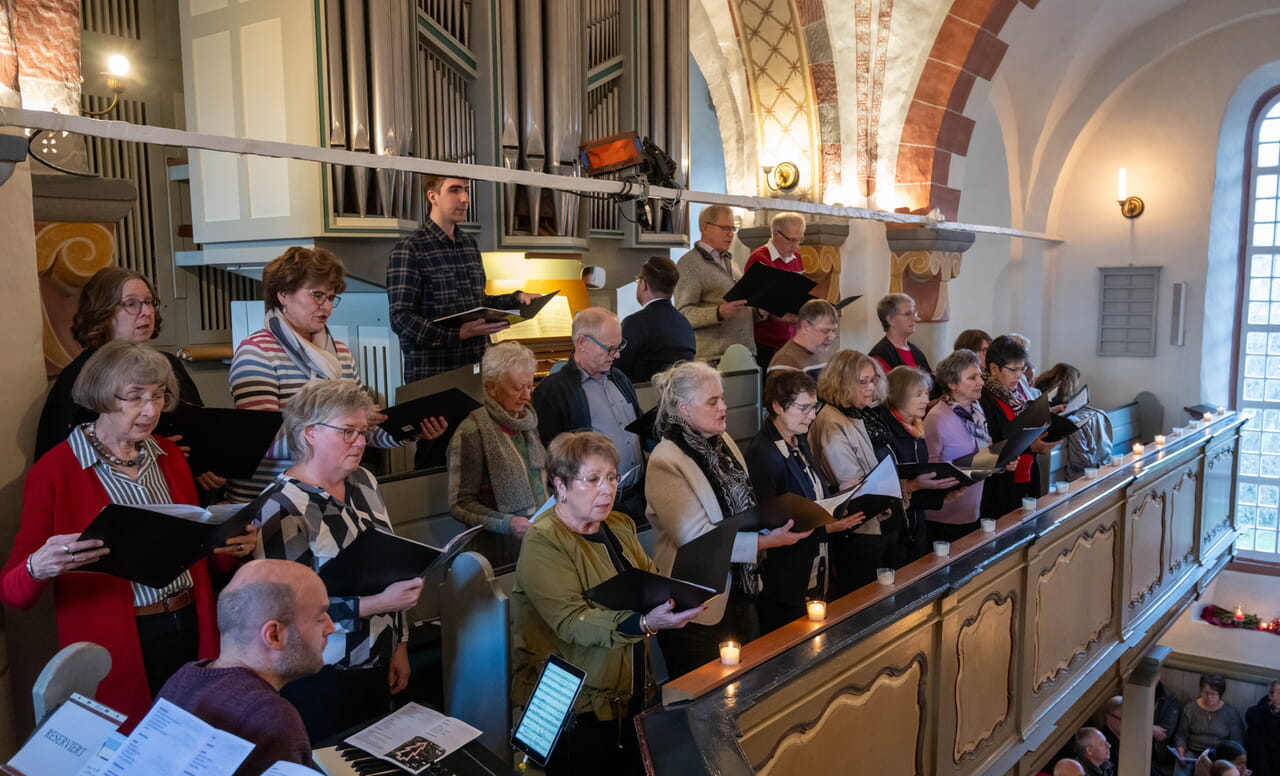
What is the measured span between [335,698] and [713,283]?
310cm

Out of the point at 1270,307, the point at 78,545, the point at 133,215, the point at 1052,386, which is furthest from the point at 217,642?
the point at 1270,307

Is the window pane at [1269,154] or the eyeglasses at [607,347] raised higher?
the window pane at [1269,154]

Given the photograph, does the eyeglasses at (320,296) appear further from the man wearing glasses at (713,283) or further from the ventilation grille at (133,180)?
the ventilation grille at (133,180)

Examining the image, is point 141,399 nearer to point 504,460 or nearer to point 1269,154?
point 504,460

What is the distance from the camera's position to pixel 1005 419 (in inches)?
190

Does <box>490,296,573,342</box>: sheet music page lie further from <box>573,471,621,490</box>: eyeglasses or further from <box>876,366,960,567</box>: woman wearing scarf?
<box>573,471,621,490</box>: eyeglasses

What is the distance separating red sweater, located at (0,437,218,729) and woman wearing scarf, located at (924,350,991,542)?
3.11 metres

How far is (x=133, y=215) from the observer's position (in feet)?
18.0

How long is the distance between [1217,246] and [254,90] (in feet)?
28.1

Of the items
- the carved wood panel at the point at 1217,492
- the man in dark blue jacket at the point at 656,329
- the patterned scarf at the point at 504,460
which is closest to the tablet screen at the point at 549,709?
the patterned scarf at the point at 504,460

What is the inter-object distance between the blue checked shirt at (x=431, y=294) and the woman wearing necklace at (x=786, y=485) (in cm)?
109

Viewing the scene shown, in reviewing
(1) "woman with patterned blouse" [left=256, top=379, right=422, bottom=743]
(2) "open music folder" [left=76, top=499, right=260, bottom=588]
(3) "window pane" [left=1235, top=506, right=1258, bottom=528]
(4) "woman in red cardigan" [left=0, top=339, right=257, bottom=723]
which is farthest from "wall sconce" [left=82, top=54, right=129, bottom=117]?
(3) "window pane" [left=1235, top=506, right=1258, bottom=528]

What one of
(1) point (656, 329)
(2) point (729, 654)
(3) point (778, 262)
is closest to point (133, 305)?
(2) point (729, 654)

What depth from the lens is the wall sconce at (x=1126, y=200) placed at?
9430 millimetres
